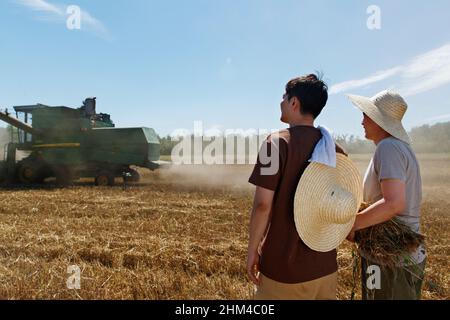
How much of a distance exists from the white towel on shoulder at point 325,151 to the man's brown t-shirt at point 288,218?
1.2 inches

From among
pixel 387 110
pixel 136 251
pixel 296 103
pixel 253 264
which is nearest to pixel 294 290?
pixel 253 264

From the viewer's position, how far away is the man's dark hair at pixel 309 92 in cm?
203

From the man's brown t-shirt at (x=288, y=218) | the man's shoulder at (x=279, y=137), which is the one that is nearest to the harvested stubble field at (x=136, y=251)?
the man's brown t-shirt at (x=288, y=218)

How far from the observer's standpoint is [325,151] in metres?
2.06

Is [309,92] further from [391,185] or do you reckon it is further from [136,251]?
[136,251]

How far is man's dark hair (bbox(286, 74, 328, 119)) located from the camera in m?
2.03

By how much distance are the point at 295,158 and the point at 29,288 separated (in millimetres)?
3132

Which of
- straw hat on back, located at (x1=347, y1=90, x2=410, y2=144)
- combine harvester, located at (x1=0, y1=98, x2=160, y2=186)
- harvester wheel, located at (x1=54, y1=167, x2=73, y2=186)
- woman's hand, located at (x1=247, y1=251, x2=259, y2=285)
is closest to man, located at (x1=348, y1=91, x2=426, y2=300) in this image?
straw hat on back, located at (x1=347, y1=90, x2=410, y2=144)

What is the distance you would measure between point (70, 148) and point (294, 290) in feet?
52.4

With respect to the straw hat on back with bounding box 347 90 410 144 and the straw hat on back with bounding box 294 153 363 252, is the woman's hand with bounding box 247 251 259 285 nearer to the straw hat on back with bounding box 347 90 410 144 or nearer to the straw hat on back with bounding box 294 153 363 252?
the straw hat on back with bounding box 294 153 363 252

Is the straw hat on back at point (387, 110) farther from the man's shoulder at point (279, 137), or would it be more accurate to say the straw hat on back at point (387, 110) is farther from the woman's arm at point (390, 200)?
the man's shoulder at point (279, 137)

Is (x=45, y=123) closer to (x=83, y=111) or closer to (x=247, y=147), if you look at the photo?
(x=83, y=111)

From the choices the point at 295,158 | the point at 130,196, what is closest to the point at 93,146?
the point at 130,196

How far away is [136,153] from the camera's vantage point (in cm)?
1612
